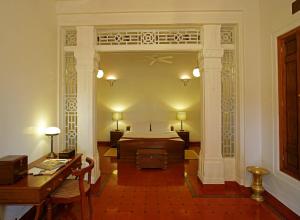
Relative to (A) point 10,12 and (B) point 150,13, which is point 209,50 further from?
(A) point 10,12

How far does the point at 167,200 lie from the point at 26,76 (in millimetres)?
2661

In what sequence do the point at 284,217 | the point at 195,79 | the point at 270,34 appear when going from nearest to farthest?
1. the point at 284,217
2. the point at 270,34
3. the point at 195,79

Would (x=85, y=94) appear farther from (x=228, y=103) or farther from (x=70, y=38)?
(x=228, y=103)

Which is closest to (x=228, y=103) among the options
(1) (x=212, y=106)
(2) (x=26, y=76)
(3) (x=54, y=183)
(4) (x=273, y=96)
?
(1) (x=212, y=106)

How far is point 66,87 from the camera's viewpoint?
3.91 metres

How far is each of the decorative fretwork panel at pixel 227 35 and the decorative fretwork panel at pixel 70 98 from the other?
9.14ft

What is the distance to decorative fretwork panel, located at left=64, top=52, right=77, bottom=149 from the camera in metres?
3.90

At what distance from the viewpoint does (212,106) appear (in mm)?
3777

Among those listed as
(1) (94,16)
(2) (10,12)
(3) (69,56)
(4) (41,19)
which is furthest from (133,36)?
(2) (10,12)

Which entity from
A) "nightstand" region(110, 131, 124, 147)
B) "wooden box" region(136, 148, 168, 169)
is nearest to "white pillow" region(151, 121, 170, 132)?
"nightstand" region(110, 131, 124, 147)

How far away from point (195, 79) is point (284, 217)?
18.3 feet

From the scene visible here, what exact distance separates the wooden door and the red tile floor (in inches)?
29.3

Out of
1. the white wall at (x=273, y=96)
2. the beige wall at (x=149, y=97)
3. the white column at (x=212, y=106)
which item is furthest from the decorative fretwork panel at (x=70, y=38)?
the beige wall at (x=149, y=97)

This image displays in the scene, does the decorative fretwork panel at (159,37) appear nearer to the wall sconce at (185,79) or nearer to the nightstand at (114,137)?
the wall sconce at (185,79)
